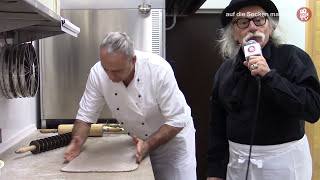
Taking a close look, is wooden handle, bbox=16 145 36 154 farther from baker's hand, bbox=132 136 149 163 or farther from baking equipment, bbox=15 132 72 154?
baker's hand, bbox=132 136 149 163

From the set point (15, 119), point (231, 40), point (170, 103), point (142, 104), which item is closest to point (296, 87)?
point (231, 40)

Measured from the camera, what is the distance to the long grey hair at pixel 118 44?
1.37m

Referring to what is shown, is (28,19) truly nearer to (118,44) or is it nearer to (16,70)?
(118,44)

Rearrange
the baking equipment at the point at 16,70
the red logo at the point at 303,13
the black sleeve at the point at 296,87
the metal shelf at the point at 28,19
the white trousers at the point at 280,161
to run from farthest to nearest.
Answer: the red logo at the point at 303,13 < the baking equipment at the point at 16,70 < the white trousers at the point at 280,161 < the black sleeve at the point at 296,87 < the metal shelf at the point at 28,19

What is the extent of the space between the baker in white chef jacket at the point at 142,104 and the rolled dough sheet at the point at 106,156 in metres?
0.06

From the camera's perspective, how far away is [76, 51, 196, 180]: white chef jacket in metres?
1.59

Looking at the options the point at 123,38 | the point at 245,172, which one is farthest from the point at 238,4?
the point at 245,172

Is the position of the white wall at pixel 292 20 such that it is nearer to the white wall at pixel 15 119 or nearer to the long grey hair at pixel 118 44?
the long grey hair at pixel 118 44

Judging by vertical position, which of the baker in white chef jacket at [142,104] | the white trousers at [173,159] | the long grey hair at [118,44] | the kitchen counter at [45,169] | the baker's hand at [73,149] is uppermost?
the long grey hair at [118,44]

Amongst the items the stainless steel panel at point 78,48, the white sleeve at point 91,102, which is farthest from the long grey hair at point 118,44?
the stainless steel panel at point 78,48

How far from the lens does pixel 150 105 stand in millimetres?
1616

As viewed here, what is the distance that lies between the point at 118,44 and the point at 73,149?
1.77 feet

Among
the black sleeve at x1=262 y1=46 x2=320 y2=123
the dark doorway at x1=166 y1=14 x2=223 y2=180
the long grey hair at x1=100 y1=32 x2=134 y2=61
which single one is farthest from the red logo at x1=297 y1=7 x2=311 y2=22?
the long grey hair at x1=100 y1=32 x2=134 y2=61

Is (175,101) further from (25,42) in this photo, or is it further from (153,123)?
(25,42)
